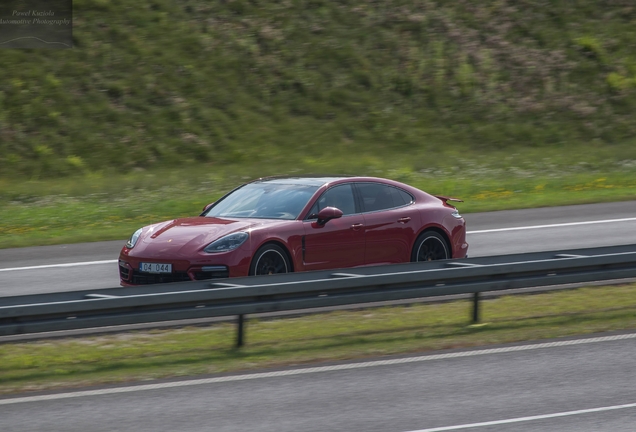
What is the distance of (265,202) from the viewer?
12.3m

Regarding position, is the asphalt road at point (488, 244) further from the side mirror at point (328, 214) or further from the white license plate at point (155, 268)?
the side mirror at point (328, 214)

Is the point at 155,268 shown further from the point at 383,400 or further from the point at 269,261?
the point at 383,400

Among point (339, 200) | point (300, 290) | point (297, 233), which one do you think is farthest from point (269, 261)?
point (300, 290)

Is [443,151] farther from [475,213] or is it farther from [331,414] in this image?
[331,414]

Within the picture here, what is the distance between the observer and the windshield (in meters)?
12.0

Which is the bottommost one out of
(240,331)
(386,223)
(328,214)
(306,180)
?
(240,331)

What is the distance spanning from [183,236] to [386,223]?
8.75 ft

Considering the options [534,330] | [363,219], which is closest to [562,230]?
[363,219]

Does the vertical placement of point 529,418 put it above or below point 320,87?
below

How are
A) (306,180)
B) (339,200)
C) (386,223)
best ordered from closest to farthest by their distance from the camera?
(339,200), (386,223), (306,180)

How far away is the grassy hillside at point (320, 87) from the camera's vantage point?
26641mm

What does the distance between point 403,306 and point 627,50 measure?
25.4 meters

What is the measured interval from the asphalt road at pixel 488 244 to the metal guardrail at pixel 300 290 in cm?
417

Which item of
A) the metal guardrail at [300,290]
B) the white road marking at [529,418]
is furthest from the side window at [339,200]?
the white road marking at [529,418]
